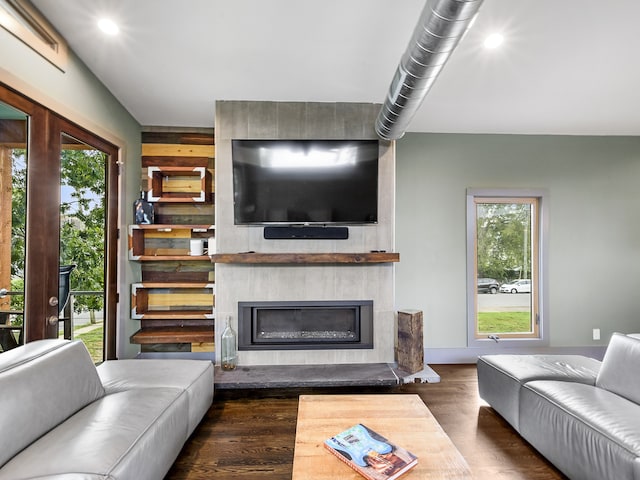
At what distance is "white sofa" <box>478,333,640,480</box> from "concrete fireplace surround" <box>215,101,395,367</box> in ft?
3.53

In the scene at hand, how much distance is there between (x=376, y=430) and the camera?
164 cm

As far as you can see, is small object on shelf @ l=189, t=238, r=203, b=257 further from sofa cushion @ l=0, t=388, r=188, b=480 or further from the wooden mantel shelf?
sofa cushion @ l=0, t=388, r=188, b=480

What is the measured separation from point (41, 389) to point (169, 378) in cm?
74

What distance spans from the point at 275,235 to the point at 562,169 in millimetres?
3469

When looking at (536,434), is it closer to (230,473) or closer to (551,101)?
(230,473)

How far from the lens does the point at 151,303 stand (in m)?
3.73

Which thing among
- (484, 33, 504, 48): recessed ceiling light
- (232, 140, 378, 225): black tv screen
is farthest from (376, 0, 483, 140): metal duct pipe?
(232, 140, 378, 225): black tv screen

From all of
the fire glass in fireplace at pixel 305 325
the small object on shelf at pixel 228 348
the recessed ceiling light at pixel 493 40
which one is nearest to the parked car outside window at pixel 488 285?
the fire glass in fireplace at pixel 305 325

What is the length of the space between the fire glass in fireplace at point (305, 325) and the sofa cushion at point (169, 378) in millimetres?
659

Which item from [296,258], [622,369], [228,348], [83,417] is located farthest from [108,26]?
[622,369]

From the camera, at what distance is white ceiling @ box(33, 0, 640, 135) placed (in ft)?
6.43

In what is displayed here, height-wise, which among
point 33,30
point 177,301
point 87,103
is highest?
point 33,30

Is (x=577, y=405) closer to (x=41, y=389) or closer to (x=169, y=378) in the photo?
(x=169, y=378)

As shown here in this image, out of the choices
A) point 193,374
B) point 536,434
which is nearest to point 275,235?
point 193,374
